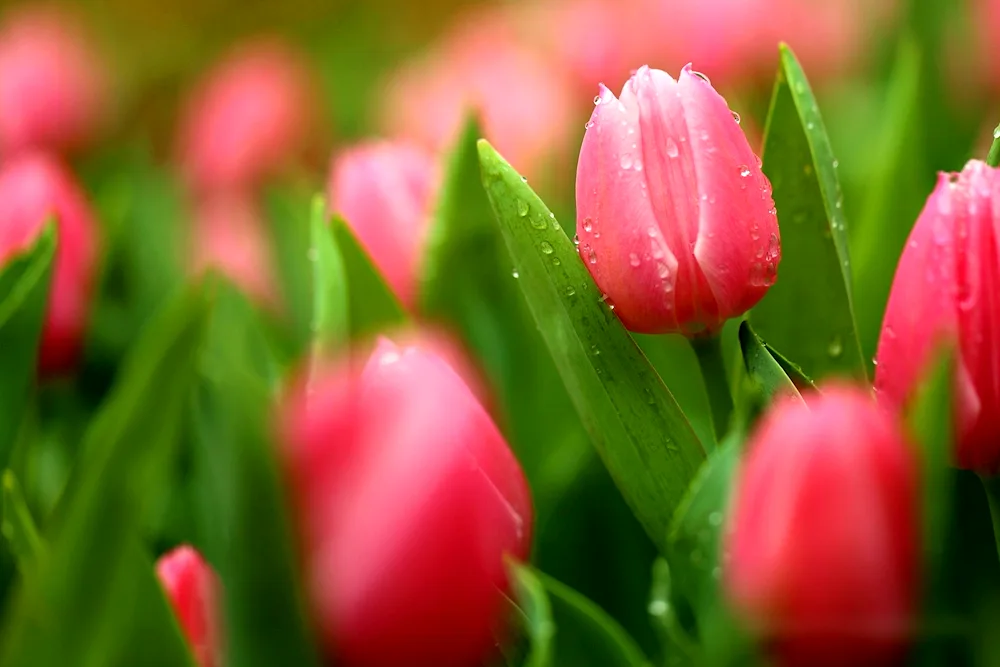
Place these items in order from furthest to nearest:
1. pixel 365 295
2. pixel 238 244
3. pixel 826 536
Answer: pixel 238 244
pixel 365 295
pixel 826 536

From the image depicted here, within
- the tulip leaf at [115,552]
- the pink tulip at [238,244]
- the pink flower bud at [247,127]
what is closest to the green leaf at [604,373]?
the tulip leaf at [115,552]

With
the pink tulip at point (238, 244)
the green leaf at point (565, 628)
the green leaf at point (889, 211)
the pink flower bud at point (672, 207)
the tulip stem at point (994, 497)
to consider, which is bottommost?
the pink tulip at point (238, 244)

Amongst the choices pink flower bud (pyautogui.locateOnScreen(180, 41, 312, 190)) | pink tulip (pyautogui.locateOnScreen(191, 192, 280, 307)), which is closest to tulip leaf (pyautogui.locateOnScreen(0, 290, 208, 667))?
pink tulip (pyautogui.locateOnScreen(191, 192, 280, 307))

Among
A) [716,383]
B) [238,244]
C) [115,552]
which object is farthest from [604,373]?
[238,244]

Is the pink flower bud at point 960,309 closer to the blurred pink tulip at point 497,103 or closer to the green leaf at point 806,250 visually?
the green leaf at point 806,250

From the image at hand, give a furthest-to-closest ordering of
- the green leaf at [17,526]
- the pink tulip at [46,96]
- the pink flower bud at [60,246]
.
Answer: the pink tulip at [46,96] < the pink flower bud at [60,246] < the green leaf at [17,526]

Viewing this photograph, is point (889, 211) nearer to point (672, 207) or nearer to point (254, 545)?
point (672, 207)
